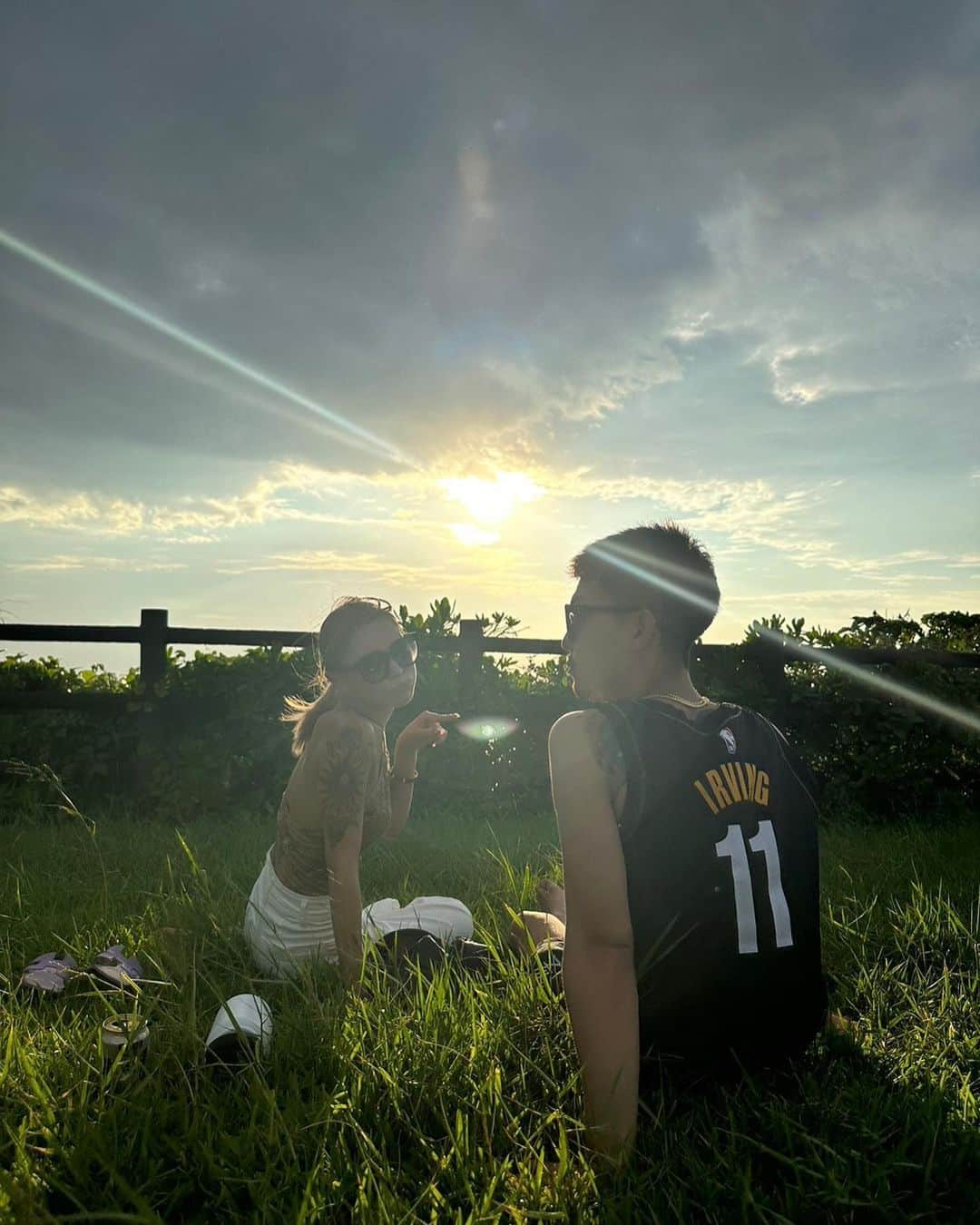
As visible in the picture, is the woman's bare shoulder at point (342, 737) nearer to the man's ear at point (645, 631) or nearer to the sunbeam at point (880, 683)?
the man's ear at point (645, 631)

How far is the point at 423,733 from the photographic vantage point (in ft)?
13.4

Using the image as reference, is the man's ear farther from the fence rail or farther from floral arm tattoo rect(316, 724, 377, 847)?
the fence rail

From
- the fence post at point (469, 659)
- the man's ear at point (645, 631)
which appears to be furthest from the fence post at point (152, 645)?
the man's ear at point (645, 631)

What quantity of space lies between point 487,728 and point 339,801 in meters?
4.46

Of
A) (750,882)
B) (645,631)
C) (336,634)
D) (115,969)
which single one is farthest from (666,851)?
(115,969)

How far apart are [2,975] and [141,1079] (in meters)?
1.22

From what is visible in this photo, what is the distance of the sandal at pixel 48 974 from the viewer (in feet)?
11.7

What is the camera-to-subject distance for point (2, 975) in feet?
11.8

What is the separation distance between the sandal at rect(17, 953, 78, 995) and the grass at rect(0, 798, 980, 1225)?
0.27 feet

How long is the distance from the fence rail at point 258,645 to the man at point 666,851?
5.25 meters

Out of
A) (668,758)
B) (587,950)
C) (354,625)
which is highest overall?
(354,625)

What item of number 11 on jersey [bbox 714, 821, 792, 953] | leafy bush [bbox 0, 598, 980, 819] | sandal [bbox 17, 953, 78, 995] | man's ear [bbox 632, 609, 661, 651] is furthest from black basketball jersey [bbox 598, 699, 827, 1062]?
leafy bush [bbox 0, 598, 980, 819]

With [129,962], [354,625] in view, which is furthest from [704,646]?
[129,962]

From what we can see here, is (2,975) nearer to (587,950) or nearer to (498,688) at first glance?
(587,950)
